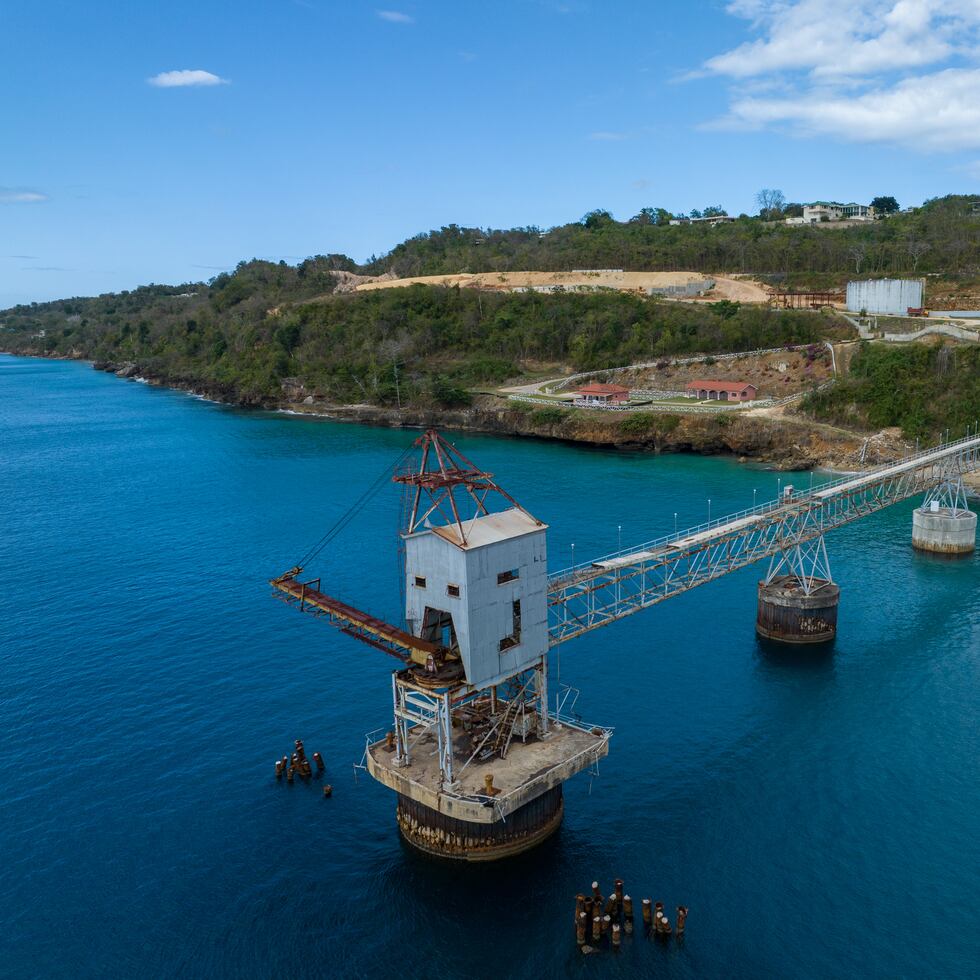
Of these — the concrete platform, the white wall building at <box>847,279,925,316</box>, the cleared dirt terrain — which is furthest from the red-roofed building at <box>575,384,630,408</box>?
the concrete platform

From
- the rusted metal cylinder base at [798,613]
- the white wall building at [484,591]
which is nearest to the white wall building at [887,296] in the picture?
the rusted metal cylinder base at [798,613]

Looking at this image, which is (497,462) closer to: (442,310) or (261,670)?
(261,670)

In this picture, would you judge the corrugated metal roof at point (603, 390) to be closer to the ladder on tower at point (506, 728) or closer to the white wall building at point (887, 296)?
the white wall building at point (887, 296)

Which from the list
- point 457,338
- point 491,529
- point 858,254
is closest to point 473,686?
point 491,529

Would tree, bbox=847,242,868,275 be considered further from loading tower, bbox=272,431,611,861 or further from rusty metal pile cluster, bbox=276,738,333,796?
rusty metal pile cluster, bbox=276,738,333,796

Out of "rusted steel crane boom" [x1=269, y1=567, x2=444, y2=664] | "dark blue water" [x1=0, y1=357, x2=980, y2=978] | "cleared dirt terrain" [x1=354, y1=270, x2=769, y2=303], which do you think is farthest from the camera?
"cleared dirt terrain" [x1=354, y1=270, x2=769, y2=303]

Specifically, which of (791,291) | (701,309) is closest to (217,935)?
(701,309)
